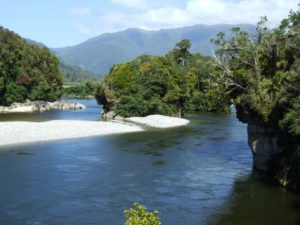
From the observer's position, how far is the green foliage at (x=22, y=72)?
127125 millimetres

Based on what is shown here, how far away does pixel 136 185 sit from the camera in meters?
38.4

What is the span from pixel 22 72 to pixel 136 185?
102 m

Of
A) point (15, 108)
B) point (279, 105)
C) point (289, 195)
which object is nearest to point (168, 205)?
point (289, 195)

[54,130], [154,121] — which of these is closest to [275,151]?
[54,130]

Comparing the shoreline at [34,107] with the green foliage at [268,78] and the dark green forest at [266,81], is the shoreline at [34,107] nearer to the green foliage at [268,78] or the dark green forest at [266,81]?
the dark green forest at [266,81]

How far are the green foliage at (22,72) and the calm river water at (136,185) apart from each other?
239 feet

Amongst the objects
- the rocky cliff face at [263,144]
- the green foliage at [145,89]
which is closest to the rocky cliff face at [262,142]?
the rocky cliff face at [263,144]

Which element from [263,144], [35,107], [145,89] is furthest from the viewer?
[35,107]

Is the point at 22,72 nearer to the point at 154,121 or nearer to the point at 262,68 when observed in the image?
the point at 154,121

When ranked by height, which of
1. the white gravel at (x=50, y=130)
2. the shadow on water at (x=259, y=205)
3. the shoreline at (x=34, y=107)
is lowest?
the shadow on water at (x=259, y=205)

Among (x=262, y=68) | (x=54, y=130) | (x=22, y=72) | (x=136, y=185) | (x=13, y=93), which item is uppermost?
(x=22, y=72)

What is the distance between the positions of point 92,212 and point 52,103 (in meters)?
112

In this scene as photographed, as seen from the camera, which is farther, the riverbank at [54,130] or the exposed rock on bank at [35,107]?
the exposed rock on bank at [35,107]

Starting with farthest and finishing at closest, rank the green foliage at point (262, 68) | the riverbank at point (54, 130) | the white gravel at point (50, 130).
A: the riverbank at point (54, 130) < the white gravel at point (50, 130) < the green foliage at point (262, 68)
